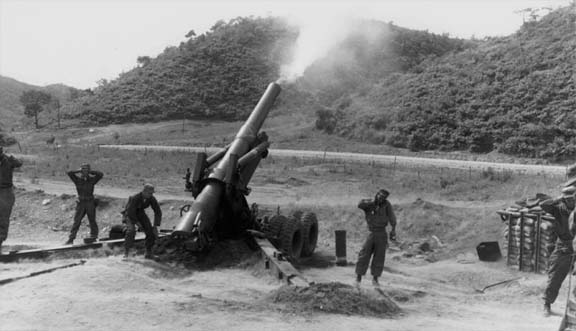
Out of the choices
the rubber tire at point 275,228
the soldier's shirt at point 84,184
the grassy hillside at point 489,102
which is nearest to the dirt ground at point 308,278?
the rubber tire at point 275,228

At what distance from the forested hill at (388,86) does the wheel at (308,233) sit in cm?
2045

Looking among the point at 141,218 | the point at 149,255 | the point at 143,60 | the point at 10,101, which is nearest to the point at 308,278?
the point at 149,255

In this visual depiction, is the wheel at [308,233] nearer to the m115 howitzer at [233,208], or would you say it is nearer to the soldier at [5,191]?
the m115 howitzer at [233,208]

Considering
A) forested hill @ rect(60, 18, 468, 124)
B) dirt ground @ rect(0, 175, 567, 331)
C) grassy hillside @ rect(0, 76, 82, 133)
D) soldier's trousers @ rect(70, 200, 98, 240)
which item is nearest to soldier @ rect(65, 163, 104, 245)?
soldier's trousers @ rect(70, 200, 98, 240)

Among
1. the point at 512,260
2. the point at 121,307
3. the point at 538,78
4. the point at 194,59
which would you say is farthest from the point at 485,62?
the point at 121,307

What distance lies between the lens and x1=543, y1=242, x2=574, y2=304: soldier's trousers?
8.85 metres

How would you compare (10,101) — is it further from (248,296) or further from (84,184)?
(248,296)

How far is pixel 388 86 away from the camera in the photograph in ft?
169

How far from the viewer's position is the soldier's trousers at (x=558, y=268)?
885cm

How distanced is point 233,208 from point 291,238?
59.0 inches

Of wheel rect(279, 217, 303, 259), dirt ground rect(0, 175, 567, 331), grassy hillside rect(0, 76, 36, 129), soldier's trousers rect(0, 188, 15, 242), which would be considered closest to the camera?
dirt ground rect(0, 175, 567, 331)

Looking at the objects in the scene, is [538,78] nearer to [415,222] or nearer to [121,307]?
[415,222]

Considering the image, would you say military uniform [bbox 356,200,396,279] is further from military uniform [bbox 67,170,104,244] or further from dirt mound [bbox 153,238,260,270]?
military uniform [bbox 67,170,104,244]

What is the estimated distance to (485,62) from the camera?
46.7 m
